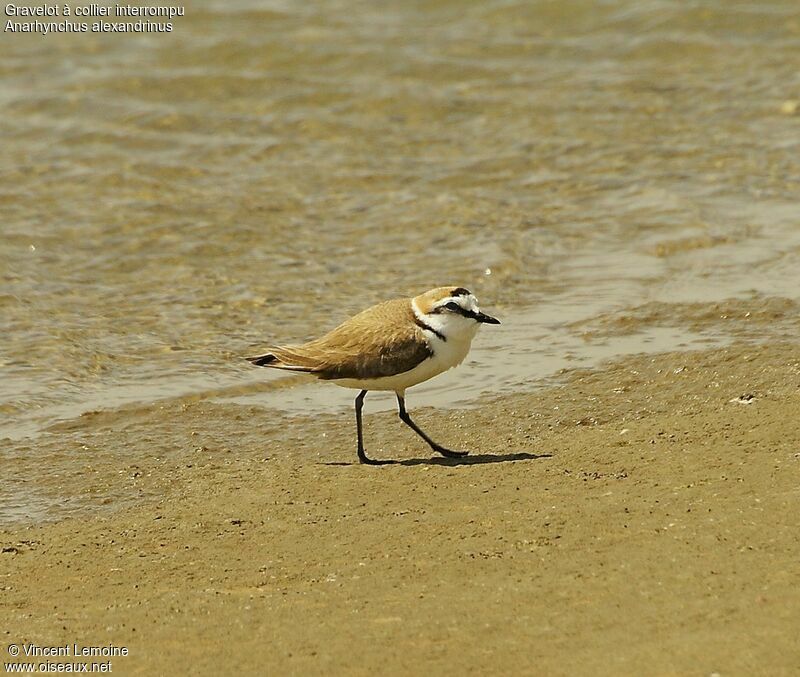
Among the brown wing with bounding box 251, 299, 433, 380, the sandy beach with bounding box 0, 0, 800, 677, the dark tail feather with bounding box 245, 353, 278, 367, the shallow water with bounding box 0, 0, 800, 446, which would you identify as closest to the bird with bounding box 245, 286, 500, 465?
the brown wing with bounding box 251, 299, 433, 380

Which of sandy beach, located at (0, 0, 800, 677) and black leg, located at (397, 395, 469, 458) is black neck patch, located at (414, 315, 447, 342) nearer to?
black leg, located at (397, 395, 469, 458)

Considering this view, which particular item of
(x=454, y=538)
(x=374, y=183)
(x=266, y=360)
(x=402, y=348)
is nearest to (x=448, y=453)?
(x=402, y=348)

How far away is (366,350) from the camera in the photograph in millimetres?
7691

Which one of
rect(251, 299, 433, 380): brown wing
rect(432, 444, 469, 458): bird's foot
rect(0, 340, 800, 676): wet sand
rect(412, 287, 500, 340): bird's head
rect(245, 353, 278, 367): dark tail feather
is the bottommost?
rect(432, 444, 469, 458): bird's foot

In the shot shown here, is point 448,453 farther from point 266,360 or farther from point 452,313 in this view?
point 266,360

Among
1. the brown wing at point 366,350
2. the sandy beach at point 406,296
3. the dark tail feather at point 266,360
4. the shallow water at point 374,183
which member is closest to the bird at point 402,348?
the brown wing at point 366,350

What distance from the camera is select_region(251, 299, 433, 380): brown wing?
301 inches

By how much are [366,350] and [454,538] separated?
186 centimetres

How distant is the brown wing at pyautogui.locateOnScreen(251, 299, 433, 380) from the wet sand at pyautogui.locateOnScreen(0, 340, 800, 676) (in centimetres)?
54

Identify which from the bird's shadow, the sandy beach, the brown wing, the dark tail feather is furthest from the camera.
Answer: the dark tail feather

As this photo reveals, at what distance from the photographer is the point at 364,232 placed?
12289 millimetres

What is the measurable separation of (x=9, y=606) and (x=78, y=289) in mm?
5614

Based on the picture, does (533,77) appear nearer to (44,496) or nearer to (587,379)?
(587,379)

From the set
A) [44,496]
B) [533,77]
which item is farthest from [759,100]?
[44,496]
